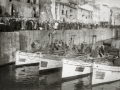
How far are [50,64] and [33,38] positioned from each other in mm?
2919

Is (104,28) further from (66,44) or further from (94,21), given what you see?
(66,44)

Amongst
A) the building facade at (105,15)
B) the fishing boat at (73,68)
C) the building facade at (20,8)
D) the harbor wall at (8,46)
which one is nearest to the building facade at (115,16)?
the building facade at (105,15)

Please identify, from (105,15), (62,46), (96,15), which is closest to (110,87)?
(105,15)

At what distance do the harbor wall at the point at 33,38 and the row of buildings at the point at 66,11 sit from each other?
70cm

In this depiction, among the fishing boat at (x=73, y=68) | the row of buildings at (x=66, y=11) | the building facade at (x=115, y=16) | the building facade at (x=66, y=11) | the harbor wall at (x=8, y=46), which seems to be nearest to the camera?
the fishing boat at (x=73, y=68)

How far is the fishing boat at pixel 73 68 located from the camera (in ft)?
32.1

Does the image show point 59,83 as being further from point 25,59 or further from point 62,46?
point 62,46

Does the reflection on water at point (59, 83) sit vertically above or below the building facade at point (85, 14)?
below

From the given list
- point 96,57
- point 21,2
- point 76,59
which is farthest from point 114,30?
point 21,2

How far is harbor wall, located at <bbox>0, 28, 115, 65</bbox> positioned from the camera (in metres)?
11.9

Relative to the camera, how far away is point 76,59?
33.2 ft

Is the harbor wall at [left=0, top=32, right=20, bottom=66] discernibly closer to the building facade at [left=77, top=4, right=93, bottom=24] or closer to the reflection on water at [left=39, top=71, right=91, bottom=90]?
the reflection on water at [left=39, top=71, right=91, bottom=90]

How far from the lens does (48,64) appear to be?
11023mm

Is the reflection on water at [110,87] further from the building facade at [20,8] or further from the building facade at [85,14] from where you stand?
the building facade at [20,8]
